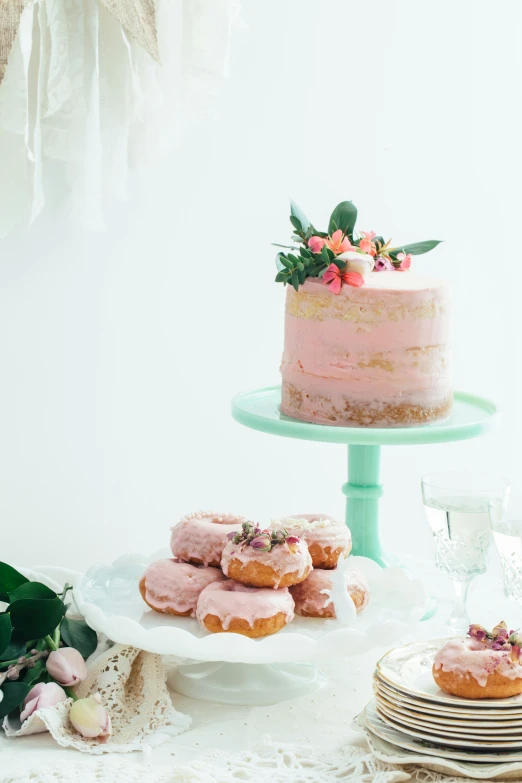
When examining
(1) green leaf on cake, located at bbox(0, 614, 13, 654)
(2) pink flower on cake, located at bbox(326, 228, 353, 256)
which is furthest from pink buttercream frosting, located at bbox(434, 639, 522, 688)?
(2) pink flower on cake, located at bbox(326, 228, 353, 256)

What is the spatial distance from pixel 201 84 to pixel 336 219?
599 mm

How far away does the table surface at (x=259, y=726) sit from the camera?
1043 millimetres

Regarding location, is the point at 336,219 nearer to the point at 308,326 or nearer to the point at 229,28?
the point at 308,326

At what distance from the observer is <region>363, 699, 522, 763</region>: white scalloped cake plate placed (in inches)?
38.1

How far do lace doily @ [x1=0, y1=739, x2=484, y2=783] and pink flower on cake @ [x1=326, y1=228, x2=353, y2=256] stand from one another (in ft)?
2.12

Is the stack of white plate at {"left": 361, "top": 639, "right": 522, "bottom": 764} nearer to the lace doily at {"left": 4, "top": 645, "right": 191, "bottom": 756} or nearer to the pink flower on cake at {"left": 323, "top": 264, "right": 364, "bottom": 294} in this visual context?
the lace doily at {"left": 4, "top": 645, "right": 191, "bottom": 756}

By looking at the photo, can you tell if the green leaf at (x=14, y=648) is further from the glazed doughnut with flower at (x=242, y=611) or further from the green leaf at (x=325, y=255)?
the green leaf at (x=325, y=255)

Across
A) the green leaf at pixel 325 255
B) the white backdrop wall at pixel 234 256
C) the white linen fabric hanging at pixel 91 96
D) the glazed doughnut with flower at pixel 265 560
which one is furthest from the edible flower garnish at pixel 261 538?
the white backdrop wall at pixel 234 256

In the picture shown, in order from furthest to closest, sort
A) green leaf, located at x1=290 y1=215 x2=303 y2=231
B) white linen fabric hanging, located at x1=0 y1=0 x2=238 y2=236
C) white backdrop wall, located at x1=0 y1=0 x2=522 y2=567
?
white backdrop wall, located at x1=0 y1=0 x2=522 y2=567 → white linen fabric hanging, located at x1=0 y1=0 x2=238 y2=236 → green leaf, located at x1=290 y1=215 x2=303 y2=231

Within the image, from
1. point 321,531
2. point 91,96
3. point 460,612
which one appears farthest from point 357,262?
point 91,96

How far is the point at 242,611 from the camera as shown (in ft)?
3.70

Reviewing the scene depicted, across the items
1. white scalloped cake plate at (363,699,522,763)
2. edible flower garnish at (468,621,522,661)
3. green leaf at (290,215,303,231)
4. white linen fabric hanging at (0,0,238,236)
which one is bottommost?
white scalloped cake plate at (363,699,522,763)

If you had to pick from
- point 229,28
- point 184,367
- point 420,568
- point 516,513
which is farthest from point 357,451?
point 229,28

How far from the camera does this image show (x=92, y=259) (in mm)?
2045
